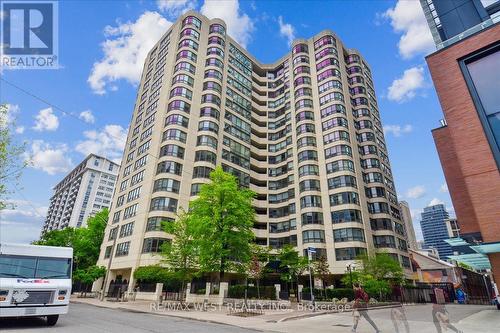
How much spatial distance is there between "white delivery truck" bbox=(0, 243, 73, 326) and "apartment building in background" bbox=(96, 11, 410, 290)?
88.0 ft

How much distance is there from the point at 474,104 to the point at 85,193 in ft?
429

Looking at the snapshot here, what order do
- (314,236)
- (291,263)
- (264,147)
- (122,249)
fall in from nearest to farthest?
1. (291,263)
2. (122,249)
3. (314,236)
4. (264,147)

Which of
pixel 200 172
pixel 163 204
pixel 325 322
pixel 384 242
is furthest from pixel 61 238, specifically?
pixel 384 242

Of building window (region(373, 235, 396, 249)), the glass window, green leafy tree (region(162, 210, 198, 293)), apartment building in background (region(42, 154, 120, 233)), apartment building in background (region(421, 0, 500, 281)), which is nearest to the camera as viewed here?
apartment building in background (region(421, 0, 500, 281))

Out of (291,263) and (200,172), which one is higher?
(200,172)

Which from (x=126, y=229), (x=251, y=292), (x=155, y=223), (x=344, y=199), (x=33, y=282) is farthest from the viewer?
(x=344, y=199)

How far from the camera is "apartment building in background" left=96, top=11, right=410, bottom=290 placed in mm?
44281

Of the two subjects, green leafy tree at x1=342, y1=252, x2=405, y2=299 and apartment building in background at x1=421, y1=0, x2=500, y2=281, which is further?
green leafy tree at x1=342, y1=252, x2=405, y2=299

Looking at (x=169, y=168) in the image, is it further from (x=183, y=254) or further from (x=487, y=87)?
(x=487, y=87)

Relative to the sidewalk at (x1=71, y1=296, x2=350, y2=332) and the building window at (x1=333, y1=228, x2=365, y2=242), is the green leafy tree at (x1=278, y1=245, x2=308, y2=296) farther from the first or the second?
the sidewalk at (x1=71, y1=296, x2=350, y2=332)

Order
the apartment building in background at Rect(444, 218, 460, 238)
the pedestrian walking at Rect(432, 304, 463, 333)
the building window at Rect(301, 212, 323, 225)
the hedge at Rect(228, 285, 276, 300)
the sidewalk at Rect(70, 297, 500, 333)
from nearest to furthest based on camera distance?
the pedestrian walking at Rect(432, 304, 463, 333), the sidewalk at Rect(70, 297, 500, 333), the hedge at Rect(228, 285, 276, 300), the building window at Rect(301, 212, 323, 225), the apartment building in background at Rect(444, 218, 460, 238)

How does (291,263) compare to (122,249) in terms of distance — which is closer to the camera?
(291,263)

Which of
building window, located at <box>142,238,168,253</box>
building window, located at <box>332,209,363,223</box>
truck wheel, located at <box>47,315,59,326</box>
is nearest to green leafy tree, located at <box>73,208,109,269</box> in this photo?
building window, located at <box>142,238,168,253</box>

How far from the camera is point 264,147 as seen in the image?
62.8m
